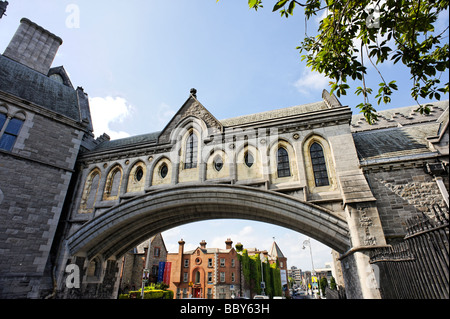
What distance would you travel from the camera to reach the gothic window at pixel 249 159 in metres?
10.7

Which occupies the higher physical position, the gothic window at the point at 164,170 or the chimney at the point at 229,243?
the chimney at the point at 229,243

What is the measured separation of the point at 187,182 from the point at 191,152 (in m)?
1.59

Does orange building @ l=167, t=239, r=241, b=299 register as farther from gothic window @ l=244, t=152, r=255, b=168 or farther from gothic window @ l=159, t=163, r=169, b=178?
gothic window @ l=244, t=152, r=255, b=168

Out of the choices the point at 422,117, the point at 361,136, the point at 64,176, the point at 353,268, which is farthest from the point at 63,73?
the point at 422,117

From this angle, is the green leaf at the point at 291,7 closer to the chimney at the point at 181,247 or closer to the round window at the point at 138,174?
the round window at the point at 138,174

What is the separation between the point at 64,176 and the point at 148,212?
521 centimetres

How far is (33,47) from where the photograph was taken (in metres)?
17.3

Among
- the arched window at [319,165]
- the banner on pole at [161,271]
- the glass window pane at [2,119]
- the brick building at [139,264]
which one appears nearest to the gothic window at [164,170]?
the arched window at [319,165]

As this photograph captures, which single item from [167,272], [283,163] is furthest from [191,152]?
[167,272]

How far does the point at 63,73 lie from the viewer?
1920cm

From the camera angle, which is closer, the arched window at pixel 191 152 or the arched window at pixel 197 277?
the arched window at pixel 191 152

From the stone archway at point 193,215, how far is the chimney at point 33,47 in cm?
1302

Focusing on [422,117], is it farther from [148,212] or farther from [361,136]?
[148,212]

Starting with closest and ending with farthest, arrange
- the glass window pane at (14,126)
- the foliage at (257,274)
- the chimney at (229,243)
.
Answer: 1. the glass window pane at (14,126)
2. the foliage at (257,274)
3. the chimney at (229,243)
